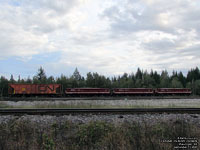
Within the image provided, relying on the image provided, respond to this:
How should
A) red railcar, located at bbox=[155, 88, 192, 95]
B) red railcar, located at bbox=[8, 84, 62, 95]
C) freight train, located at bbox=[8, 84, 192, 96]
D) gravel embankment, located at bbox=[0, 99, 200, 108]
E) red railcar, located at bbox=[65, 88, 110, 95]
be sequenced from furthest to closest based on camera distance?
red railcar, located at bbox=[155, 88, 192, 95] → red railcar, located at bbox=[65, 88, 110, 95] → freight train, located at bbox=[8, 84, 192, 96] → red railcar, located at bbox=[8, 84, 62, 95] → gravel embankment, located at bbox=[0, 99, 200, 108]

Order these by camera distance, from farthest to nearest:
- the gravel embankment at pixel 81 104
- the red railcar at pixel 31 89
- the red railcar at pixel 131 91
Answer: the red railcar at pixel 131 91 → the red railcar at pixel 31 89 → the gravel embankment at pixel 81 104

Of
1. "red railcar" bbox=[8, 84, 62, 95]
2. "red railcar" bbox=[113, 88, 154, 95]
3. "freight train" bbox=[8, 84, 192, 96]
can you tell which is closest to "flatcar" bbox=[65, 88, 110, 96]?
"freight train" bbox=[8, 84, 192, 96]

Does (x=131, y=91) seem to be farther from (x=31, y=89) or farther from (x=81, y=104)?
(x=81, y=104)

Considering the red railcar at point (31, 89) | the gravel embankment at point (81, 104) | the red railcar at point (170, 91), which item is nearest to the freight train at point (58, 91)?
the red railcar at point (31, 89)

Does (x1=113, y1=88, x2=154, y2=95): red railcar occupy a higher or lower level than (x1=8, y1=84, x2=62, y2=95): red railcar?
lower

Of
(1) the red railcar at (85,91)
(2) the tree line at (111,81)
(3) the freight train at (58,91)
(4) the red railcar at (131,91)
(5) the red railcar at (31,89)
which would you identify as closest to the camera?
(5) the red railcar at (31,89)

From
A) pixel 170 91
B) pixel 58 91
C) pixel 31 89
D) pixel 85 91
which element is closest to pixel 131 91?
pixel 170 91

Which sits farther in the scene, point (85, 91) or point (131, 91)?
point (131, 91)

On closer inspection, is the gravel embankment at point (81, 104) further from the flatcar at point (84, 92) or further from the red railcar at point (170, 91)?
the red railcar at point (170, 91)

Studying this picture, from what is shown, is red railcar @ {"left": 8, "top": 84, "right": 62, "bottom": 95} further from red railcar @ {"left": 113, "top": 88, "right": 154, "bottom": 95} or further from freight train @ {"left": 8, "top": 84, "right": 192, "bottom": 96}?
red railcar @ {"left": 113, "top": 88, "right": 154, "bottom": 95}

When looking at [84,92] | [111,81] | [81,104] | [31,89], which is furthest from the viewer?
[111,81]

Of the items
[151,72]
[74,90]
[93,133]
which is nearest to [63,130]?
[93,133]

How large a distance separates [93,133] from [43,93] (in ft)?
117

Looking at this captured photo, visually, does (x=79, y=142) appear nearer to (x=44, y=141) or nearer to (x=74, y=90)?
(x=44, y=141)
